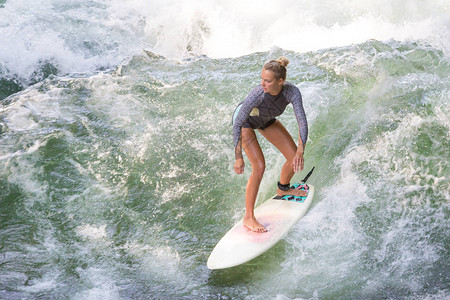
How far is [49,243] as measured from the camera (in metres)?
5.06

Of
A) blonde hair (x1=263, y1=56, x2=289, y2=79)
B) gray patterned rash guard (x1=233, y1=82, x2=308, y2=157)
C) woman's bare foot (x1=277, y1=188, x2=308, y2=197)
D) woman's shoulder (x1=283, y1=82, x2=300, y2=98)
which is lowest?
Result: woman's bare foot (x1=277, y1=188, x2=308, y2=197)

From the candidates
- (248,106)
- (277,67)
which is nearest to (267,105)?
(248,106)

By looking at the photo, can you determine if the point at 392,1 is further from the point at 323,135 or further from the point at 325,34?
the point at 323,135

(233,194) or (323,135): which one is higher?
(323,135)

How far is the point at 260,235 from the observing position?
4727 millimetres

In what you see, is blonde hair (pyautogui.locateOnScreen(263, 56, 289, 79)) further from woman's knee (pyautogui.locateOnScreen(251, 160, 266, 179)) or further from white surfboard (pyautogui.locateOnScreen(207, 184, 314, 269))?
white surfboard (pyautogui.locateOnScreen(207, 184, 314, 269))

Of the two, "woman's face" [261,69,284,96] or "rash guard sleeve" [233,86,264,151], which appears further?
"rash guard sleeve" [233,86,264,151]

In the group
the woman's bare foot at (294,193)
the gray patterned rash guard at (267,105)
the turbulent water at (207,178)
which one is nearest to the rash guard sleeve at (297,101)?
the gray patterned rash guard at (267,105)

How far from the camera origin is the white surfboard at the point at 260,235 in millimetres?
4543

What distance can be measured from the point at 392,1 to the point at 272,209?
774 centimetres

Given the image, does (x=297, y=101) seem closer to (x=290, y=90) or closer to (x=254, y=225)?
(x=290, y=90)

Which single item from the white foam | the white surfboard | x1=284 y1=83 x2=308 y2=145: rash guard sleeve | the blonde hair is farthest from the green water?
the white foam

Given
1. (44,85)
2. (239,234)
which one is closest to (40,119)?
(44,85)

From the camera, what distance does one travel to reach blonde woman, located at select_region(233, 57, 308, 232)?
4.03m
